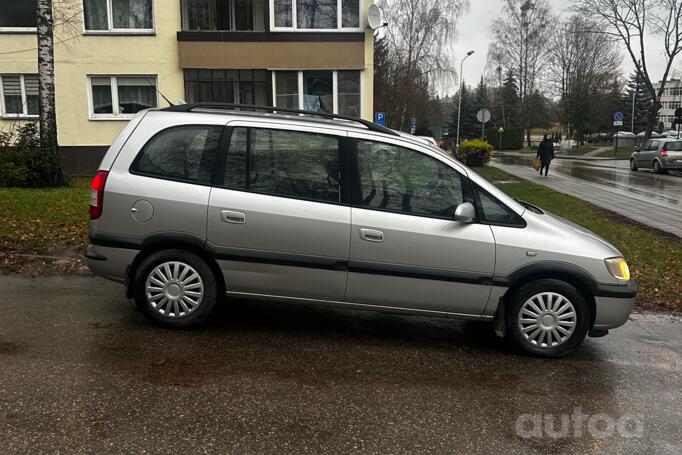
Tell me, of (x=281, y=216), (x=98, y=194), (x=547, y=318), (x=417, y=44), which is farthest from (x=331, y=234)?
(x=417, y=44)

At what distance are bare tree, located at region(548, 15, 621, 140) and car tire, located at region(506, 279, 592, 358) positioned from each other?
207 feet

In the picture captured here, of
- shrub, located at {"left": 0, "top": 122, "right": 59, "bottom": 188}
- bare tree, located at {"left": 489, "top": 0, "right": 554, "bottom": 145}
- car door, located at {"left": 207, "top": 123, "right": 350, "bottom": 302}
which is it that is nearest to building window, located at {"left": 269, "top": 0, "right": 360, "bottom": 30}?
shrub, located at {"left": 0, "top": 122, "right": 59, "bottom": 188}

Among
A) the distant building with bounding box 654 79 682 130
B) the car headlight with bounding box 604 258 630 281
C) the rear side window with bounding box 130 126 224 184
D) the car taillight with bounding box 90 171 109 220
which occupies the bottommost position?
the car headlight with bounding box 604 258 630 281

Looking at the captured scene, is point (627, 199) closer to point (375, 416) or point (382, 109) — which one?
point (375, 416)

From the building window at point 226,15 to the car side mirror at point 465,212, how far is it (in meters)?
18.3

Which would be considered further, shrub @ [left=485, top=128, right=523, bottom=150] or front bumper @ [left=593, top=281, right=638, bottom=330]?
shrub @ [left=485, top=128, right=523, bottom=150]

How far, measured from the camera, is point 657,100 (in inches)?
1629

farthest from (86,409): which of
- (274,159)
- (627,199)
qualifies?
(627,199)

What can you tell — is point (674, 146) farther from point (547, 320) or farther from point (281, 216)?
point (281, 216)

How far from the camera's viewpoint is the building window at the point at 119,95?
2044 centimetres

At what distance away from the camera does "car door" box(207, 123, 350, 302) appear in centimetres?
465

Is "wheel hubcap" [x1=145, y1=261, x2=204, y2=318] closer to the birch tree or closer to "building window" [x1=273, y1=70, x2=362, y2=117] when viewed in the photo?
the birch tree

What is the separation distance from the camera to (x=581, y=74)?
64438 mm

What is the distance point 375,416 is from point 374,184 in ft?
6.15
